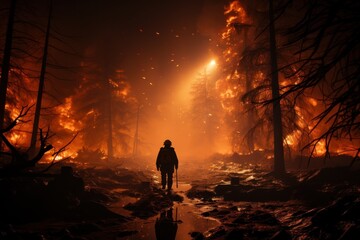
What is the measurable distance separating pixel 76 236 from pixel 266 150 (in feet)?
59.9

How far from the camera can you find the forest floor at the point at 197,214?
182 inches

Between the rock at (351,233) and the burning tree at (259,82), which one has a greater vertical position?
the burning tree at (259,82)

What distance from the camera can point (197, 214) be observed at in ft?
23.3

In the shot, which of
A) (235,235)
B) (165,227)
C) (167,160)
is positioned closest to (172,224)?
(165,227)

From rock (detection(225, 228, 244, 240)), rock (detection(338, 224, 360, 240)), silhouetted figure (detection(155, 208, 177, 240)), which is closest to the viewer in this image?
rock (detection(338, 224, 360, 240))

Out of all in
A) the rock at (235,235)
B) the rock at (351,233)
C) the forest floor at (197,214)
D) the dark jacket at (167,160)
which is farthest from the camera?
the dark jacket at (167,160)

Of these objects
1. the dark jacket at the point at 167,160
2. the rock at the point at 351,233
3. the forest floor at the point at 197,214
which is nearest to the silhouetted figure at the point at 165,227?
the forest floor at the point at 197,214

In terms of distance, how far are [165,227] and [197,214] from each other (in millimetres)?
1501

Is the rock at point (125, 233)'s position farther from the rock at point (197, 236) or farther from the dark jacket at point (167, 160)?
the dark jacket at point (167, 160)

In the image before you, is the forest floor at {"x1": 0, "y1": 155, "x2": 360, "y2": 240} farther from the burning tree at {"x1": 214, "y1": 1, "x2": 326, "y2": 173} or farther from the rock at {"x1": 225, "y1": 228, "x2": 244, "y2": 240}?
the burning tree at {"x1": 214, "y1": 1, "x2": 326, "y2": 173}

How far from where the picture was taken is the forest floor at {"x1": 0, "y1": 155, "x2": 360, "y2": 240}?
4.62 meters

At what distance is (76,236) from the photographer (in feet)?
16.3

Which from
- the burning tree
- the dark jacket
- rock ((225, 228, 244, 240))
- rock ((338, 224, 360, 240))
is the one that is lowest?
rock ((225, 228, 244, 240))

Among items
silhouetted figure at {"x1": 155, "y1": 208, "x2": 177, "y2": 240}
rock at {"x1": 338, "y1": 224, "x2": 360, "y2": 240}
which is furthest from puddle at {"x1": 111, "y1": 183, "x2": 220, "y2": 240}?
rock at {"x1": 338, "y1": 224, "x2": 360, "y2": 240}
